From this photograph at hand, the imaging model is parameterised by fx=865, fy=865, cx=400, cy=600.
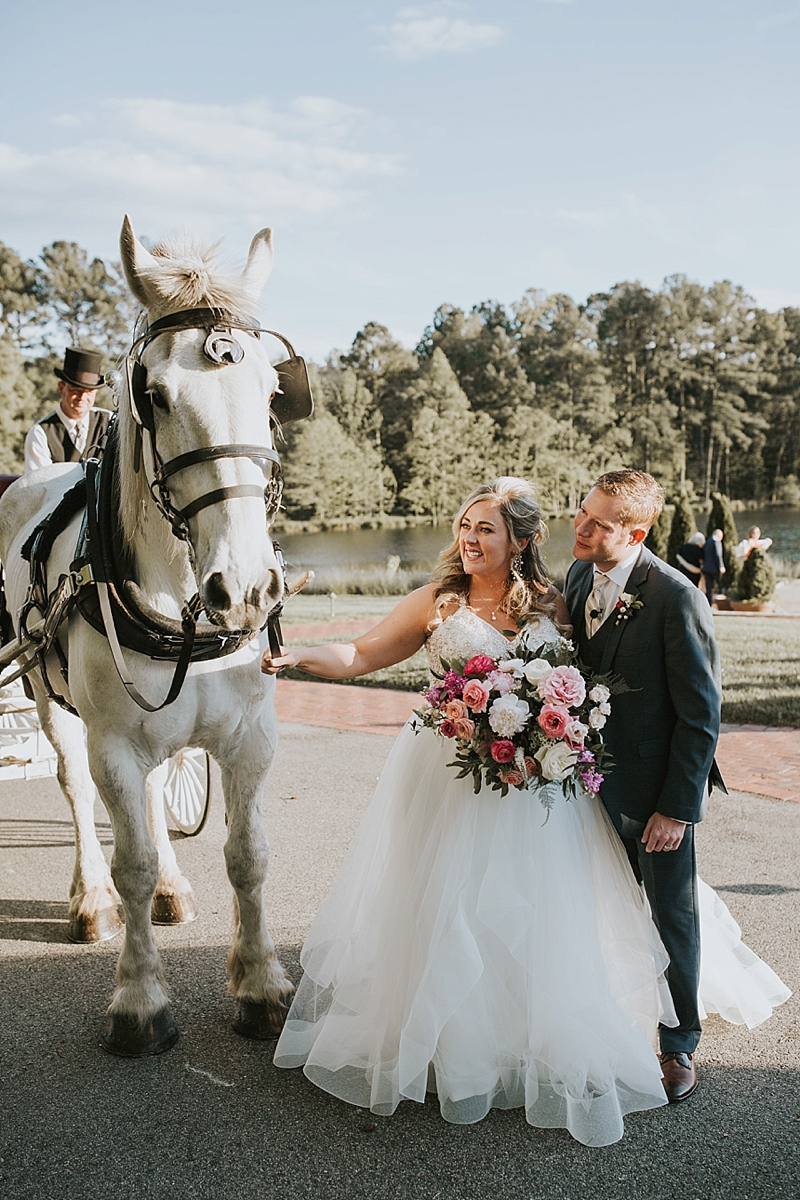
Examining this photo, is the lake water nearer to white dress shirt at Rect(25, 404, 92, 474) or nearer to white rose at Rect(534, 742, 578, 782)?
white dress shirt at Rect(25, 404, 92, 474)

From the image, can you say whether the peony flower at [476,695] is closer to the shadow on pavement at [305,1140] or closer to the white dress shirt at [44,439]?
the shadow on pavement at [305,1140]

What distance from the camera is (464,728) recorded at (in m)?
2.78

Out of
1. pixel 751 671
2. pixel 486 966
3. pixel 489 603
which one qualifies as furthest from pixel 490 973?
pixel 751 671

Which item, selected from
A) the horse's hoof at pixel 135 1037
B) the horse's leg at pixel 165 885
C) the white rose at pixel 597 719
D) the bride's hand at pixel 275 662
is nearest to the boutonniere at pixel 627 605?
the white rose at pixel 597 719

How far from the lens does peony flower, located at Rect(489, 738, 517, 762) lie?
8.90 ft

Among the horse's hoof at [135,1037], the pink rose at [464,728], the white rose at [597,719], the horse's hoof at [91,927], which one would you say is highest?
the white rose at [597,719]

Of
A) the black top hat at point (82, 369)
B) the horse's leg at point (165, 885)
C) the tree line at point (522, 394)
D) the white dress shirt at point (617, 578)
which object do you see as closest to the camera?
the white dress shirt at point (617, 578)

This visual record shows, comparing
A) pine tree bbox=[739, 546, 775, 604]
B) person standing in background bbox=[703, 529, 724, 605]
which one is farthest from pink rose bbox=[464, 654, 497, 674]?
pine tree bbox=[739, 546, 775, 604]

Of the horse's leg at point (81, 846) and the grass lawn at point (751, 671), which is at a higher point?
the horse's leg at point (81, 846)

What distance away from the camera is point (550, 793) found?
112 inches

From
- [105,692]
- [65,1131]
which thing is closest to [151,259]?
[105,692]

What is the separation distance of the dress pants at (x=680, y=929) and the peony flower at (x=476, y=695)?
0.77 metres

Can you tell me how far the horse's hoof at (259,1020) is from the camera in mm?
3184

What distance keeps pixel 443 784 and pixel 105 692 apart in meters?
1.20
